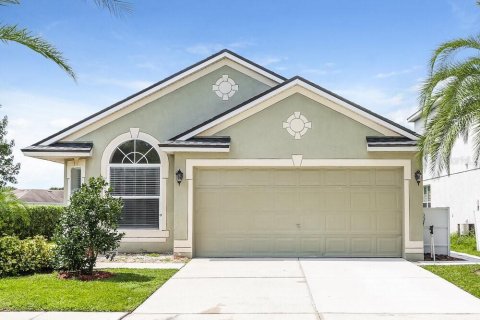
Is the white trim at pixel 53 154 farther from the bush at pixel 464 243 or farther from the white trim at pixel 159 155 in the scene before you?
the bush at pixel 464 243

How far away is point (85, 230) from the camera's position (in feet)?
36.4

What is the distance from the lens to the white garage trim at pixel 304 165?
13922mm

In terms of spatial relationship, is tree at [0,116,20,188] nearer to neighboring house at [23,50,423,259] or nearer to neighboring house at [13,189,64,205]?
neighboring house at [13,189,64,205]

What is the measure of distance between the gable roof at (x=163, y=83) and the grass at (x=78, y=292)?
5618 millimetres

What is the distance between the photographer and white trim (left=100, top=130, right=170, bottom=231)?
51.6 ft

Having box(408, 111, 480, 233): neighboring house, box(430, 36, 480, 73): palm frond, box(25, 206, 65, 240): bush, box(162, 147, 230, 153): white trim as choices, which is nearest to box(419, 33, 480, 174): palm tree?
box(430, 36, 480, 73): palm frond

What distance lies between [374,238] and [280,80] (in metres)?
5.82

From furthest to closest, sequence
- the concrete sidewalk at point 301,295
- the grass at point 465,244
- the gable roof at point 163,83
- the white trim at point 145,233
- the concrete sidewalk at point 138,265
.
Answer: the grass at point 465,244, the gable roof at point 163,83, the white trim at point 145,233, the concrete sidewalk at point 138,265, the concrete sidewalk at point 301,295

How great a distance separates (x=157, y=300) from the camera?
359 inches

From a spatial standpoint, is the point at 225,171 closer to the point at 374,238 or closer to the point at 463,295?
the point at 374,238

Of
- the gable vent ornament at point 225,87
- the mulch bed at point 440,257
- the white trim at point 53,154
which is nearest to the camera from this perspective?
the mulch bed at point 440,257

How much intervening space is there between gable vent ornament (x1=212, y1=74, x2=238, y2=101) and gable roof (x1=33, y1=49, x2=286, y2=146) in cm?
64

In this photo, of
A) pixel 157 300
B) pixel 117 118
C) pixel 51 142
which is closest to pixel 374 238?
pixel 157 300

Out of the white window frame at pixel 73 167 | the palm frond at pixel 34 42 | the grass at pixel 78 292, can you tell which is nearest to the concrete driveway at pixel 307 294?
the grass at pixel 78 292
